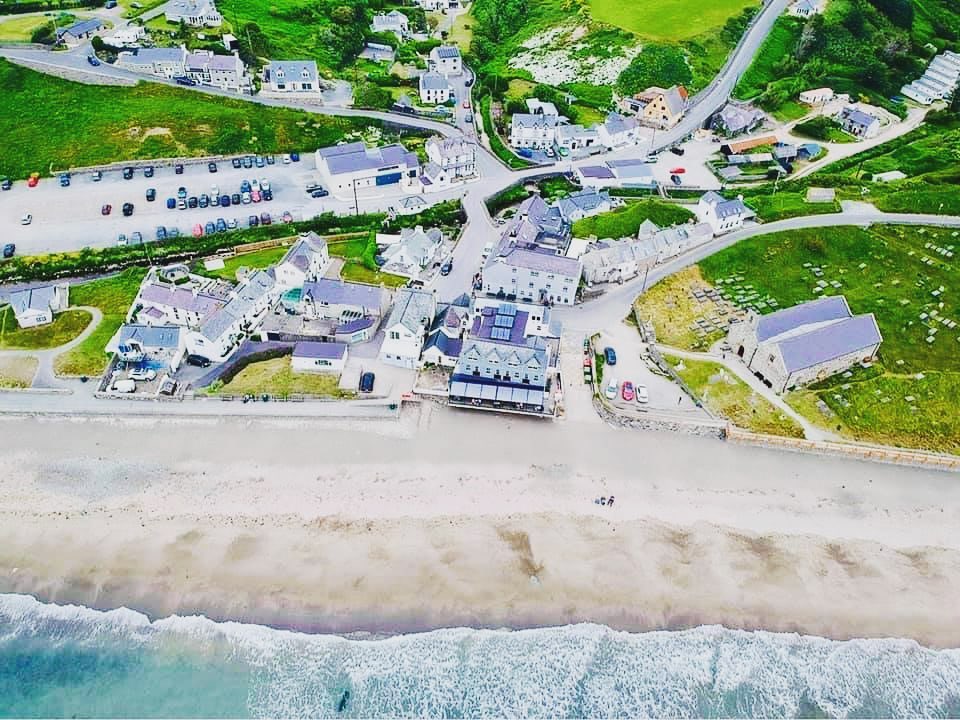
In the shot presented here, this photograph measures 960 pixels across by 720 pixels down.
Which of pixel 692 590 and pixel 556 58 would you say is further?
pixel 556 58

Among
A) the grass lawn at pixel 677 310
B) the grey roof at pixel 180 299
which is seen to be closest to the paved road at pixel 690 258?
the grass lawn at pixel 677 310

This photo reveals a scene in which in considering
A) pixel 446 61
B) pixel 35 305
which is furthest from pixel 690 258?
pixel 35 305

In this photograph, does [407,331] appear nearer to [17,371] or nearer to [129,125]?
[17,371]

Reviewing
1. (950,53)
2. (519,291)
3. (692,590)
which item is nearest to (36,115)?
(519,291)

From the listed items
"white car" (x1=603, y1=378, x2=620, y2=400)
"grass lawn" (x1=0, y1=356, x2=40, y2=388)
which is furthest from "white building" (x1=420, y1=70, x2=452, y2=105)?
"grass lawn" (x1=0, y1=356, x2=40, y2=388)

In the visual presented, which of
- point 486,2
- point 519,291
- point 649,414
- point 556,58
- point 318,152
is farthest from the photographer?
point 486,2

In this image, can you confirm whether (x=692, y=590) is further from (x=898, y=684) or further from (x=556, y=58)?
(x=556, y=58)

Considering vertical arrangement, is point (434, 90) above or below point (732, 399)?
above
